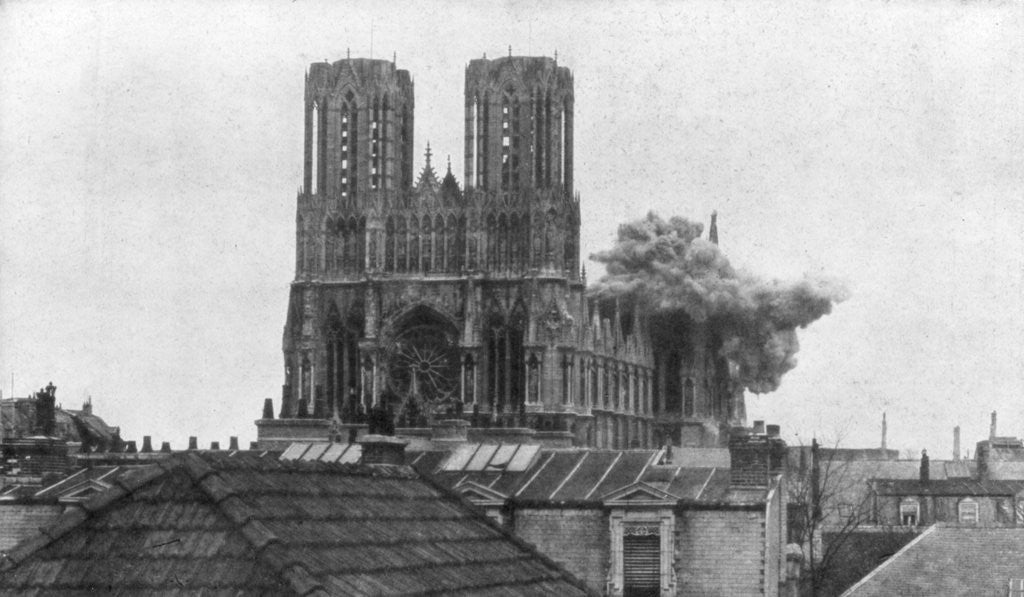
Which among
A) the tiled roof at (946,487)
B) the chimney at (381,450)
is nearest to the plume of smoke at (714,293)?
the tiled roof at (946,487)

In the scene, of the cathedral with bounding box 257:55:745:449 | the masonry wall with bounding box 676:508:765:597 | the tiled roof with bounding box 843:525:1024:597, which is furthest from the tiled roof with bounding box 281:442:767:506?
the cathedral with bounding box 257:55:745:449

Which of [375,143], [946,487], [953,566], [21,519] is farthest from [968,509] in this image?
[21,519]

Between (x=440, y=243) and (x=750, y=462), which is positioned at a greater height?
(x=440, y=243)

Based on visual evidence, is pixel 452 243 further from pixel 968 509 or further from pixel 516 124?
pixel 968 509

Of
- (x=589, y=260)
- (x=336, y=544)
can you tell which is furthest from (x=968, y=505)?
(x=336, y=544)

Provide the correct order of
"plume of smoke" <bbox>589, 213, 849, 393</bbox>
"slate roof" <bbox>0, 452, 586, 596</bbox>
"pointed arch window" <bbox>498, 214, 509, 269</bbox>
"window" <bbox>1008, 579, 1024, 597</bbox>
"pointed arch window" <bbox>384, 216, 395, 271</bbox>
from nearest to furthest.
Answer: "slate roof" <bbox>0, 452, 586, 596</bbox>, "window" <bbox>1008, 579, 1024, 597</bbox>, "pointed arch window" <bbox>498, 214, 509, 269</bbox>, "pointed arch window" <bbox>384, 216, 395, 271</bbox>, "plume of smoke" <bbox>589, 213, 849, 393</bbox>

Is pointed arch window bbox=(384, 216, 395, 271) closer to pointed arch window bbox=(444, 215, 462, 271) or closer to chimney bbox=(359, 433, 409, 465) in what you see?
pointed arch window bbox=(444, 215, 462, 271)
